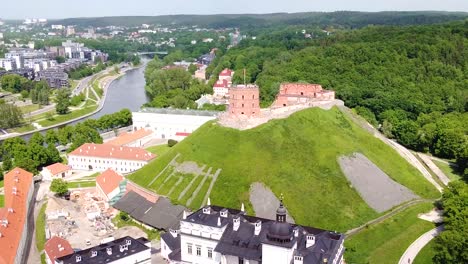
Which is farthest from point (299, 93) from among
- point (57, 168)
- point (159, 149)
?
point (57, 168)

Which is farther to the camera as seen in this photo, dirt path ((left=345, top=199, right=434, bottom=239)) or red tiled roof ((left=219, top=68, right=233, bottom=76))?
red tiled roof ((left=219, top=68, right=233, bottom=76))

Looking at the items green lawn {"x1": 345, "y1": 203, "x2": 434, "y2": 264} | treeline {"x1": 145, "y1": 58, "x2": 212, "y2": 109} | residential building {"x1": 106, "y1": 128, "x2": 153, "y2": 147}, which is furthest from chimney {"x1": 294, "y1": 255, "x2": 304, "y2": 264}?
treeline {"x1": 145, "y1": 58, "x2": 212, "y2": 109}

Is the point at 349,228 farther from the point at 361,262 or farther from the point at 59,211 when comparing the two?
the point at 59,211

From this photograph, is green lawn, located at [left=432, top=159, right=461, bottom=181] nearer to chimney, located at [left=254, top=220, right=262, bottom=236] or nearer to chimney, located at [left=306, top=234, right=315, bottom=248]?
chimney, located at [left=306, top=234, right=315, bottom=248]

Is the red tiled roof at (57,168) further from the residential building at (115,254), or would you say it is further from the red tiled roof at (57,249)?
the residential building at (115,254)

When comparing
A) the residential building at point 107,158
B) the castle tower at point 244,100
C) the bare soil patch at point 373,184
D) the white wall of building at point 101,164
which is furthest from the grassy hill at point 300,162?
the white wall of building at point 101,164

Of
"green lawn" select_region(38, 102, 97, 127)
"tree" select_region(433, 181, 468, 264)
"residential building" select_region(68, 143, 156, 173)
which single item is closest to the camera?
"tree" select_region(433, 181, 468, 264)
